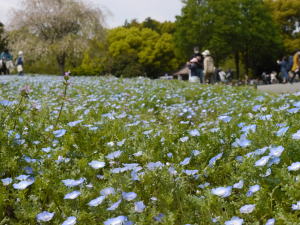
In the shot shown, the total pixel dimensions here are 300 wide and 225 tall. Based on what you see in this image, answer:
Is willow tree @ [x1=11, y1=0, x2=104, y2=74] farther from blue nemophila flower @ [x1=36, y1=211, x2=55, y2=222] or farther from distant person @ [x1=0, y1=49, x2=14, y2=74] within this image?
blue nemophila flower @ [x1=36, y1=211, x2=55, y2=222]

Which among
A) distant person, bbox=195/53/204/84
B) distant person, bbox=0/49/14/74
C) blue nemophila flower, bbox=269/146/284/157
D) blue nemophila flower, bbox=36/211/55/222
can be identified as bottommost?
blue nemophila flower, bbox=36/211/55/222

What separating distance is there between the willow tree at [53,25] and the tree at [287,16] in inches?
956

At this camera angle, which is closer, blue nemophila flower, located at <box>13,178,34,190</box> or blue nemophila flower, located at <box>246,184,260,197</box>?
blue nemophila flower, located at <box>246,184,260,197</box>

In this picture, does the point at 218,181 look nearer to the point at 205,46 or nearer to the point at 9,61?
the point at 9,61

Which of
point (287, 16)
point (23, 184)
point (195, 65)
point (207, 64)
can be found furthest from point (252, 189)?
point (287, 16)

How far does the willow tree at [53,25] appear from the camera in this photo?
103 feet

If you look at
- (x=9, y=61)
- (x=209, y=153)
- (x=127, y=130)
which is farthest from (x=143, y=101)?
(x=9, y=61)

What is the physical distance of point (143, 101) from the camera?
699cm

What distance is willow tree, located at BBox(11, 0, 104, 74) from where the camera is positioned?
31.4 m

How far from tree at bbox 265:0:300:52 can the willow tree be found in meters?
24.3

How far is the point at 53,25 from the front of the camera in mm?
32281

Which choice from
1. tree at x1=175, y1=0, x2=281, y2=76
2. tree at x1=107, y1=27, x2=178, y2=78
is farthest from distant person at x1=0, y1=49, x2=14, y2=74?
tree at x1=107, y1=27, x2=178, y2=78

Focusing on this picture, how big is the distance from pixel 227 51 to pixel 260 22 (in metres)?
5.24

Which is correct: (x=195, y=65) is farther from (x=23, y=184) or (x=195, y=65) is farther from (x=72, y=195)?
(x=72, y=195)
